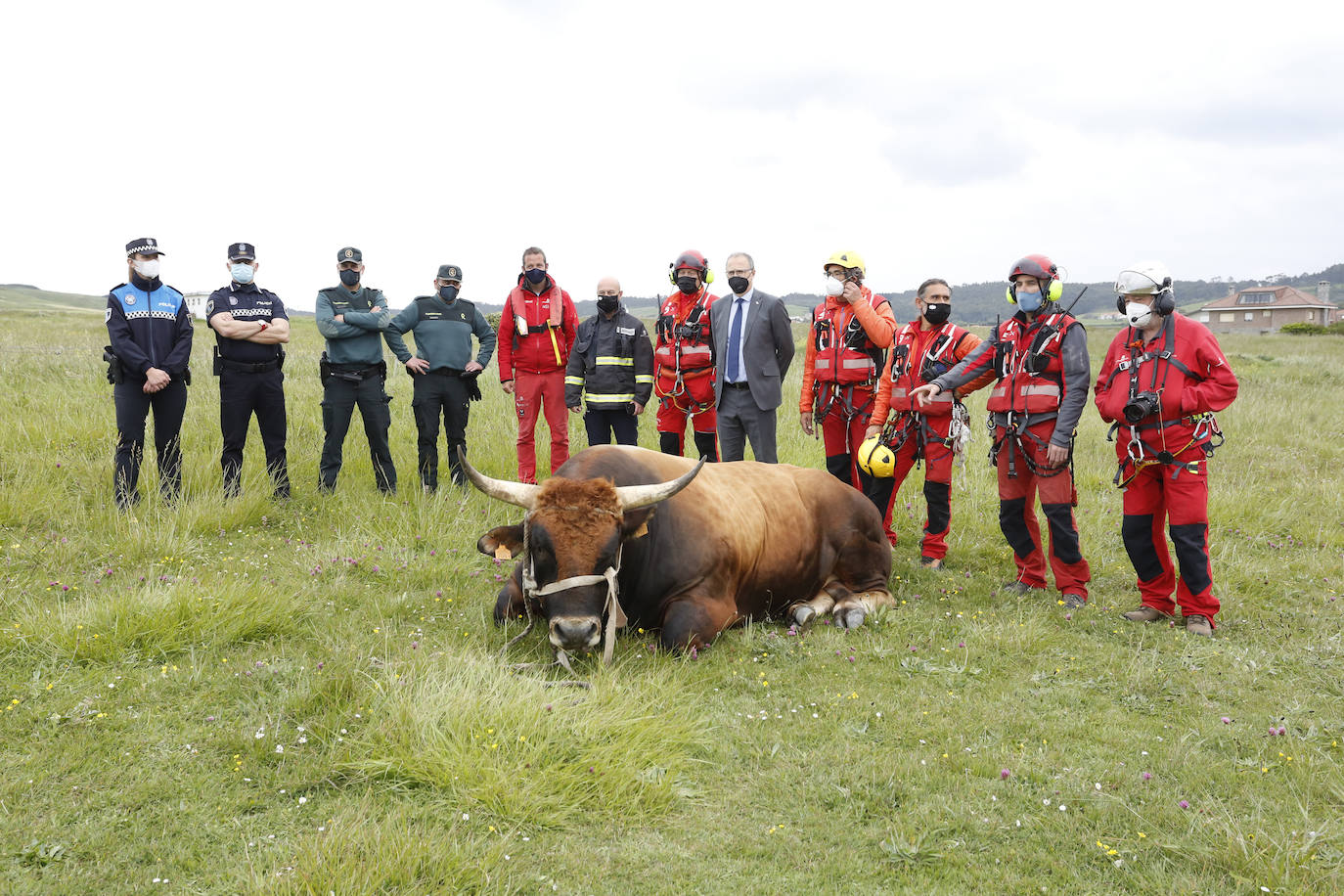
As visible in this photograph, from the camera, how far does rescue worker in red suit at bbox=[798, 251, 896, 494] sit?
7.53 m

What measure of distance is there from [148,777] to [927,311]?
666 cm

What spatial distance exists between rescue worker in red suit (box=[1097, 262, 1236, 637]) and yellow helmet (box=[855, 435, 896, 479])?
70.7 inches

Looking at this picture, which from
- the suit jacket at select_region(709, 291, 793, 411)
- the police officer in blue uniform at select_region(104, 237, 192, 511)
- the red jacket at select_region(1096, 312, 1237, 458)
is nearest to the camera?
the red jacket at select_region(1096, 312, 1237, 458)

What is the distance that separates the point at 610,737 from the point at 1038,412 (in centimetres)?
436

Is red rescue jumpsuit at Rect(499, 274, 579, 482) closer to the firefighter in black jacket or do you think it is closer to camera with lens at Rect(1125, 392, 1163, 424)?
the firefighter in black jacket

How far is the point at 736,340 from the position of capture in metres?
8.27

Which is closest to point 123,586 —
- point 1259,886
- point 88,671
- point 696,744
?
point 88,671

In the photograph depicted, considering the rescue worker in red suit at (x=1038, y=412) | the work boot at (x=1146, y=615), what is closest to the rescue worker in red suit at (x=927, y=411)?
the rescue worker in red suit at (x=1038, y=412)

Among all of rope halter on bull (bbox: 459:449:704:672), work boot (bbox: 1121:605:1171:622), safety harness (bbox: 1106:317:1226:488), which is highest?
safety harness (bbox: 1106:317:1226:488)

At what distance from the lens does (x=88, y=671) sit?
4375mm

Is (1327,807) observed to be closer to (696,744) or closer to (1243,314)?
(696,744)

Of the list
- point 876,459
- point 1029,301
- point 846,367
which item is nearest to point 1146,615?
point 876,459

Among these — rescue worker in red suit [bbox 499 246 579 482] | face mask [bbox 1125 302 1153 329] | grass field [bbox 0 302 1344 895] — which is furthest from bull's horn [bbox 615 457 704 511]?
rescue worker in red suit [bbox 499 246 579 482]

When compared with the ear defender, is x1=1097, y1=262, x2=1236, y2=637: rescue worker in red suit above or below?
below
